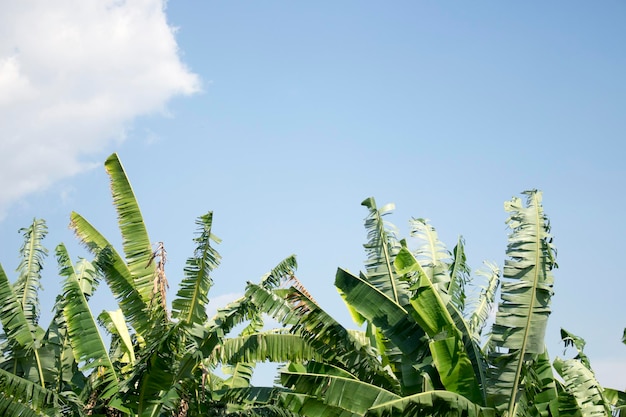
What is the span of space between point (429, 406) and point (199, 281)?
13.4 feet

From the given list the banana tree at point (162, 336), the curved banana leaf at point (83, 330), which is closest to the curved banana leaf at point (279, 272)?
the banana tree at point (162, 336)

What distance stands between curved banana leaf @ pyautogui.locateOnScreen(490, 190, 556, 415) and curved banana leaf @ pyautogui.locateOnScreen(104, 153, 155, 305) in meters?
5.75

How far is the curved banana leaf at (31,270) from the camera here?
12.9 m

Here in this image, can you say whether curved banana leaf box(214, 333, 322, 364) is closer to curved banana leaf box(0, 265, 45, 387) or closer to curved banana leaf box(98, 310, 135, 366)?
curved banana leaf box(98, 310, 135, 366)

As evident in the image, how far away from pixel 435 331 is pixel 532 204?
220cm

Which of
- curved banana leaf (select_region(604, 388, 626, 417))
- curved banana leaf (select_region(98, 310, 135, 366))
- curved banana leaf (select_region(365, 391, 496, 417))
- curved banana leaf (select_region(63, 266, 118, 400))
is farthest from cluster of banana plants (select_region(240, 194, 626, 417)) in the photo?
curved banana leaf (select_region(98, 310, 135, 366))

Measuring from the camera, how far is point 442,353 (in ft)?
31.1

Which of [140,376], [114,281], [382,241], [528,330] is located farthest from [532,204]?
[114,281]

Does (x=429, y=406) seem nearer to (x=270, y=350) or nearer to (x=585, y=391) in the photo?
(x=585, y=391)

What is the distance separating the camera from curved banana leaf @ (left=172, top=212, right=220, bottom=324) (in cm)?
1092

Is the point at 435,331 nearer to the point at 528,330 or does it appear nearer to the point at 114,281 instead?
the point at 528,330

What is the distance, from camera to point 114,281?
1234 cm

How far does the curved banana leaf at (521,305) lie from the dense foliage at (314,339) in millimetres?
15

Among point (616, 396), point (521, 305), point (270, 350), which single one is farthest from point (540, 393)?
point (270, 350)
